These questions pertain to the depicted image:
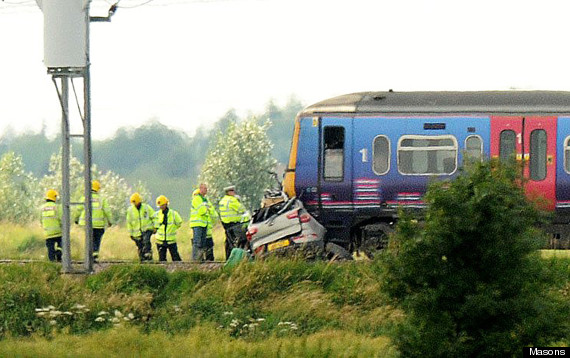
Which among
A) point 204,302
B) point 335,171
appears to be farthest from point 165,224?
point 204,302

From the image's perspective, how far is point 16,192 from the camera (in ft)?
224

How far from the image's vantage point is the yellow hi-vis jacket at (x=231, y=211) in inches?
1035

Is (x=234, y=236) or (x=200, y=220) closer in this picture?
(x=234, y=236)

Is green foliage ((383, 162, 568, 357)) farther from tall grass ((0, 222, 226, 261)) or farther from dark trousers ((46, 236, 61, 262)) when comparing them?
tall grass ((0, 222, 226, 261))

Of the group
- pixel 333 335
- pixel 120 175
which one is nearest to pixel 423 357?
pixel 333 335

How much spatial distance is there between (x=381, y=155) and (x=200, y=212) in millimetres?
4158

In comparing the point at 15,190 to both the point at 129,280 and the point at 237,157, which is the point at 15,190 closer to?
the point at 237,157

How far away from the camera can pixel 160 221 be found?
86.7 ft

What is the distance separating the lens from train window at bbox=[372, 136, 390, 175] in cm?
2448

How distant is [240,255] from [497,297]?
951 cm


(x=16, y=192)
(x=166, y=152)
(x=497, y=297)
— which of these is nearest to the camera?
(x=497, y=297)

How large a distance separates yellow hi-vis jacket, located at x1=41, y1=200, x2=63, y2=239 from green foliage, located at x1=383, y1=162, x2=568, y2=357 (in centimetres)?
1280

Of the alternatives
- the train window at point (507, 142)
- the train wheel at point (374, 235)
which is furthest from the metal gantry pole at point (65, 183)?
the train window at point (507, 142)

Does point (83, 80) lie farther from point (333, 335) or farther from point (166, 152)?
point (166, 152)
